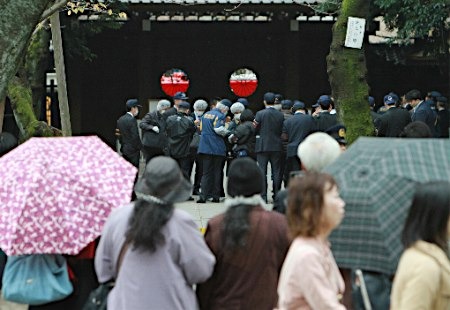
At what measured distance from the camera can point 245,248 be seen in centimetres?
536

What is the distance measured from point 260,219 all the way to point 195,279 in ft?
1.74

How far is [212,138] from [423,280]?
12.4 metres

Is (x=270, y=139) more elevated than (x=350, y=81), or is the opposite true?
(x=350, y=81)

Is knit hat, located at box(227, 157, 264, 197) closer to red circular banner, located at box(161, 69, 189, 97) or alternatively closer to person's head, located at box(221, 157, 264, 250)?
person's head, located at box(221, 157, 264, 250)

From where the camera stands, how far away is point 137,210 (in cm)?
523

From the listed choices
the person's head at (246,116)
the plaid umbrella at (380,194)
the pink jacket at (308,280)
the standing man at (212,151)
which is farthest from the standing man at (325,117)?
the pink jacket at (308,280)

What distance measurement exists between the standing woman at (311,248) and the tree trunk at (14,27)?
4.52 meters

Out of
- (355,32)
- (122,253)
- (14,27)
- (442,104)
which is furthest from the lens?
(442,104)

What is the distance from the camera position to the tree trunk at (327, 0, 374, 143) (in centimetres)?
1183

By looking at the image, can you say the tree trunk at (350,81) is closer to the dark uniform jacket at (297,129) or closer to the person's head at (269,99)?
the dark uniform jacket at (297,129)

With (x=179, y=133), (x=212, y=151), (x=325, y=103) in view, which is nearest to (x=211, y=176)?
(x=212, y=151)

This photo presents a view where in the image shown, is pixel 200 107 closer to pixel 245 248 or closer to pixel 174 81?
pixel 174 81

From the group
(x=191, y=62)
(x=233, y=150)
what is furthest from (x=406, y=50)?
(x=233, y=150)

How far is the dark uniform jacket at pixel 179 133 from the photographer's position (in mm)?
16562
